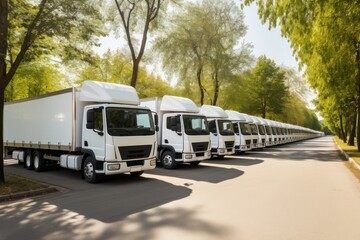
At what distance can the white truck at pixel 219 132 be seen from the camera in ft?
53.5

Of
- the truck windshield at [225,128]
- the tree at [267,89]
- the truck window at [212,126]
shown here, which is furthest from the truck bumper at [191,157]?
the tree at [267,89]

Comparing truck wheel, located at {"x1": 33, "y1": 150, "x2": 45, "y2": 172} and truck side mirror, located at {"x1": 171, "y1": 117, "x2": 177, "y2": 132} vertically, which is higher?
truck side mirror, located at {"x1": 171, "y1": 117, "x2": 177, "y2": 132}

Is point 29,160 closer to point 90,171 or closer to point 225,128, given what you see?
point 90,171

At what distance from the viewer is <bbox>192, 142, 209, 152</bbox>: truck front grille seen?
13.0 metres

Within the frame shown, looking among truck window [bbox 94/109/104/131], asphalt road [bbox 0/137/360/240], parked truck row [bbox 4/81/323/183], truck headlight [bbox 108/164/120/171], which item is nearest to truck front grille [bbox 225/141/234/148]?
parked truck row [bbox 4/81/323/183]

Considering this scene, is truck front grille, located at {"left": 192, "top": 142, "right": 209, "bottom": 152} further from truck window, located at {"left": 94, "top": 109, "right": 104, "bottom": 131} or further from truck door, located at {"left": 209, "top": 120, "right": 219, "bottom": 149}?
truck window, located at {"left": 94, "top": 109, "right": 104, "bottom": 131}

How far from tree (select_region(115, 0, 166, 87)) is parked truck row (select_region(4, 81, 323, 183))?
28.7 ft

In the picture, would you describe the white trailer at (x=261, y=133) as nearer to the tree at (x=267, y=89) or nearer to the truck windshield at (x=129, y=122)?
the truck windshield at (x=129, y=122)

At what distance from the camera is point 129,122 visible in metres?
9.86

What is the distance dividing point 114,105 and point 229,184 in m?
4.47

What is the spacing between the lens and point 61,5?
10.1 meters

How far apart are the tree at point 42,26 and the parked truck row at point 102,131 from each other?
187cm

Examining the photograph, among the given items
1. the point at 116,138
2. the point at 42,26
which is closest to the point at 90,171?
the point at 116,138

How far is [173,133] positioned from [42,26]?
6463mm
